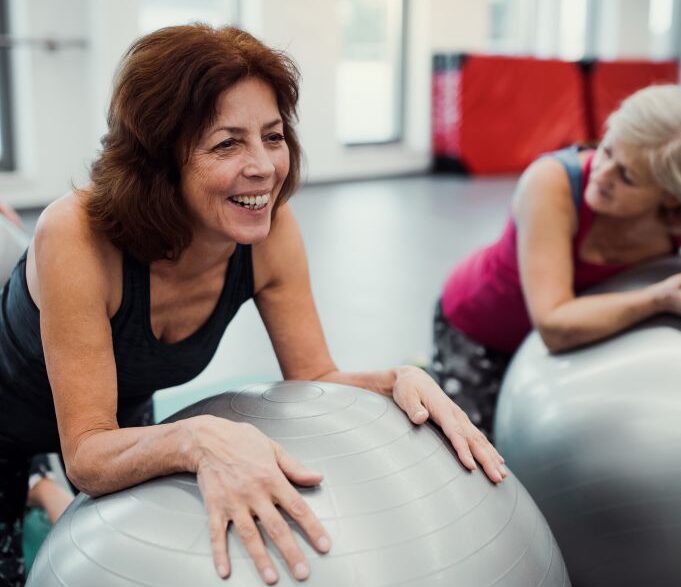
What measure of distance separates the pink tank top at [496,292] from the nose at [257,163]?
34.8 inches

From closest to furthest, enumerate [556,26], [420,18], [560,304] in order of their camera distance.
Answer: [560,304] < [420,18] < [556,26]

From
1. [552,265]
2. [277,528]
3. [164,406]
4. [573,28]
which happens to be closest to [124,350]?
[277,528]

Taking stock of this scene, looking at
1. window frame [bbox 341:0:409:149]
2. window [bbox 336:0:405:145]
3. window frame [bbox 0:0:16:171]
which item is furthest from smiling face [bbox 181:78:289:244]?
window frame [bbox 341:0:409:149]

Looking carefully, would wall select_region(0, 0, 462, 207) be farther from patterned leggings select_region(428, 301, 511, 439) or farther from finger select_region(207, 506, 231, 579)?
finger select_region(207, 506, 231, 579)

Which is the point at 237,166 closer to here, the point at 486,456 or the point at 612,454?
the point at 486,456

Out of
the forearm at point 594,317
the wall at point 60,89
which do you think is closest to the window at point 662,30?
the wall at point 60,89

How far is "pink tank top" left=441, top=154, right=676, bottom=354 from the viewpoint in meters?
1.96

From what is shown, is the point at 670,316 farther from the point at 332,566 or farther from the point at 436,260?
the point at 436,260

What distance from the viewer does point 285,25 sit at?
21.4ft

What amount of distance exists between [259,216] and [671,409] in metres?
0.72

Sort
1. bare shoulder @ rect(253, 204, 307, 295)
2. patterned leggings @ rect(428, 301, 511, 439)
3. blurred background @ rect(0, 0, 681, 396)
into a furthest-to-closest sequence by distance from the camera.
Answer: blurred background @ rect(0, 0, 681, 396) < patterned leggings @ rect(428, 301, 511, 439) < bare shoulder @ rect(253, 204, 307, 295)

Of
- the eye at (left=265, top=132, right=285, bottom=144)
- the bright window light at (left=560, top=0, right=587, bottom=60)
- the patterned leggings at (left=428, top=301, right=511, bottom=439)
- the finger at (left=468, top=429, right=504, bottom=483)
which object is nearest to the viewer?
the finger at (left=468, top=429, right=504, bottom=483)

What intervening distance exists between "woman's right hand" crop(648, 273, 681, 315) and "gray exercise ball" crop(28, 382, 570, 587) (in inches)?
23.5

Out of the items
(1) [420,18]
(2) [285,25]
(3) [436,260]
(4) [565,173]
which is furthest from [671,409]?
(1) [420,18]
